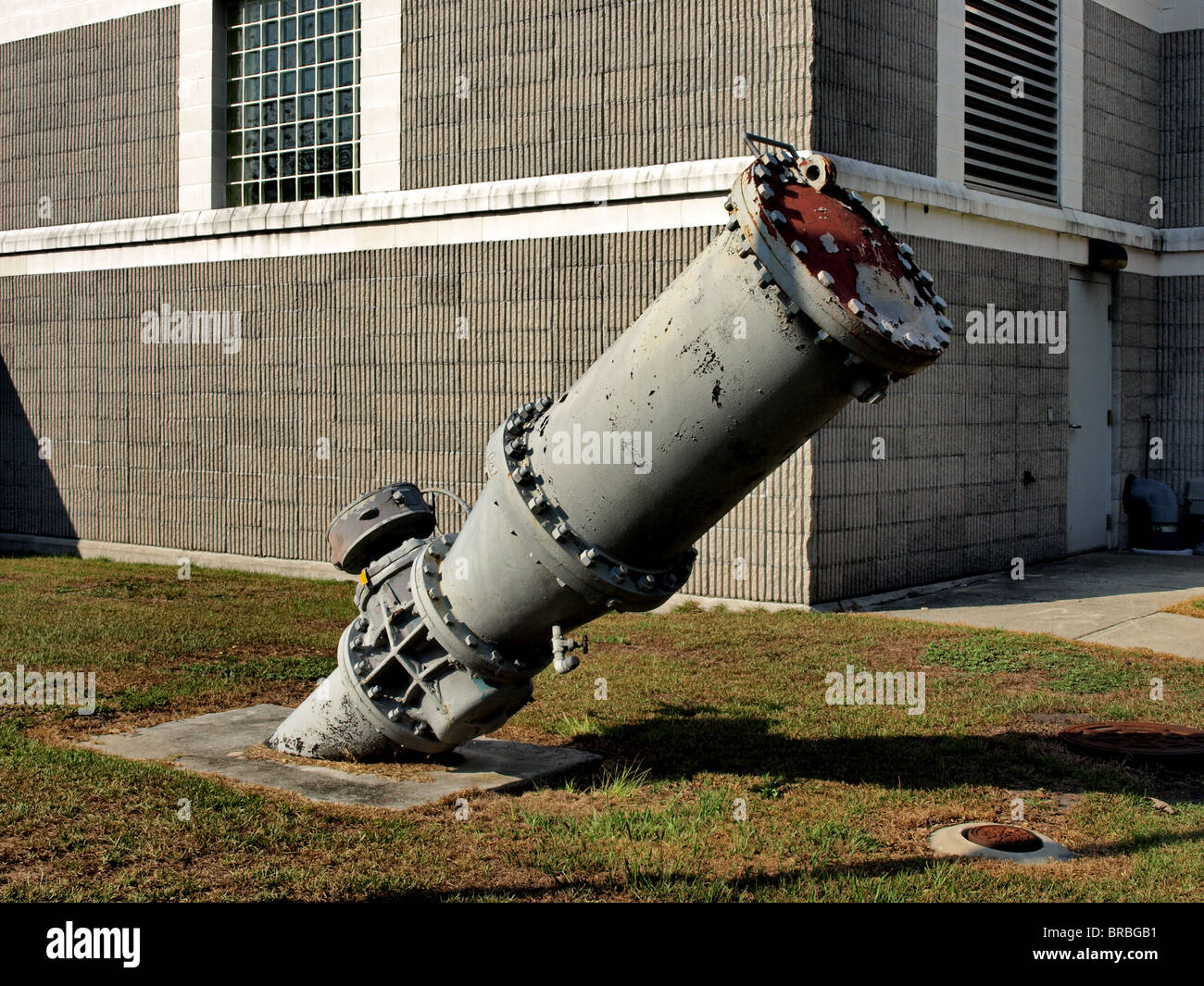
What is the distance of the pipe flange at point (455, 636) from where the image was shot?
6.00 m

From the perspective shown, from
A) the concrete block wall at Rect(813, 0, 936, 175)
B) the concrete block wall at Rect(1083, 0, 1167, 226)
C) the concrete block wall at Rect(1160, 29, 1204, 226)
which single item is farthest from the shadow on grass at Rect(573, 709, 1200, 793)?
the concrete block wall at Rect(1160, 29, 1204, 226)

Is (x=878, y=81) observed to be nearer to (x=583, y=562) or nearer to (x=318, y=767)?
(x=583, y=562)

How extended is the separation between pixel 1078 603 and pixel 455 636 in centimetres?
795

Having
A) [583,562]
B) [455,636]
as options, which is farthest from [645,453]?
[455,636]

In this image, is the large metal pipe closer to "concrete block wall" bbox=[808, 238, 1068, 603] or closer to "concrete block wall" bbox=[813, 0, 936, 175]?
"concrete block wall" bbox=[808, 238, 1068, 603]

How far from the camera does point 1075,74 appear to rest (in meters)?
15.0

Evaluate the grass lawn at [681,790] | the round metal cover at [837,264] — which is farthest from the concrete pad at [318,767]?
the round metal cover at [837,264]

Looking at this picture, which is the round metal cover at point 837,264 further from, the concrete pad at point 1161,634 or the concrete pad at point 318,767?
the concrete pad at point 1161,634

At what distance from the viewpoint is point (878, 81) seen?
11.8 metres

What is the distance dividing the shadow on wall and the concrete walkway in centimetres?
1086

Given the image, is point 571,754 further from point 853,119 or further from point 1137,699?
point 853,119

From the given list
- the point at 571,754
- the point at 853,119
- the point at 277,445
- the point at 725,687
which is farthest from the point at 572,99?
the point at 571,754

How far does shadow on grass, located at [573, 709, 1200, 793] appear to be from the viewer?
21.8 ft

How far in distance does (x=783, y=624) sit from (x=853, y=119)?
458 centimetres
